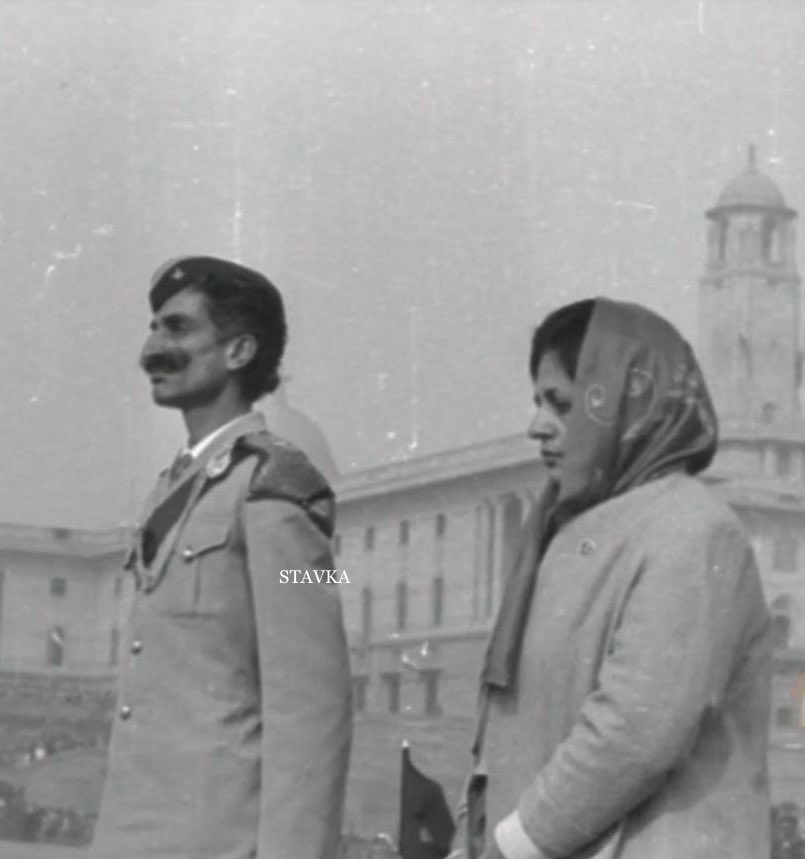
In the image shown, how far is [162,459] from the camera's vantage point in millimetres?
6152

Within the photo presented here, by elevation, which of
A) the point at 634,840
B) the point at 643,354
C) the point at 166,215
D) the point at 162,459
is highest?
the point at 166,215

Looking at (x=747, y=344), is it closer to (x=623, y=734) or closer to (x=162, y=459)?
(x=162, y=459)

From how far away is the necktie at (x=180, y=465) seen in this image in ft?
9.12

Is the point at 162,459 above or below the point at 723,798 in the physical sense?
above

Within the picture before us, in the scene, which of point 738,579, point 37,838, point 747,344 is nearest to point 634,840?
point 738,579

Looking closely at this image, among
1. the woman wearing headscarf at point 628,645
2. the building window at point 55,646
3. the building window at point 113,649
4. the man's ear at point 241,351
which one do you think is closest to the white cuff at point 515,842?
the woman wearing headscarf at point 628,645

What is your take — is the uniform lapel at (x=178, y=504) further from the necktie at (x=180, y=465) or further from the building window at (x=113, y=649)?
the building window at (x=113, y=649)

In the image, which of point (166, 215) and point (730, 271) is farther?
point (730, 271)

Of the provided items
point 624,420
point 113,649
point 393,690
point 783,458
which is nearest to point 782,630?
point 393,690

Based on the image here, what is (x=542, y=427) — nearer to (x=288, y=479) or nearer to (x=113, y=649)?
(x=288, y=479)

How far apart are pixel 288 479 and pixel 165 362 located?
0.18 m

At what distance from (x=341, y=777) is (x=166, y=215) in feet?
12.0

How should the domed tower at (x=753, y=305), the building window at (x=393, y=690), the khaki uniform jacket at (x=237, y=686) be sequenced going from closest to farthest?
the khaki uniform jacket at (x=237, y=686) → the domed tower at (x=753, y=305) → the building window at (x=393, y=690)

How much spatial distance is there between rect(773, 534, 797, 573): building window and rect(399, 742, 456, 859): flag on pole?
5.88 meters
